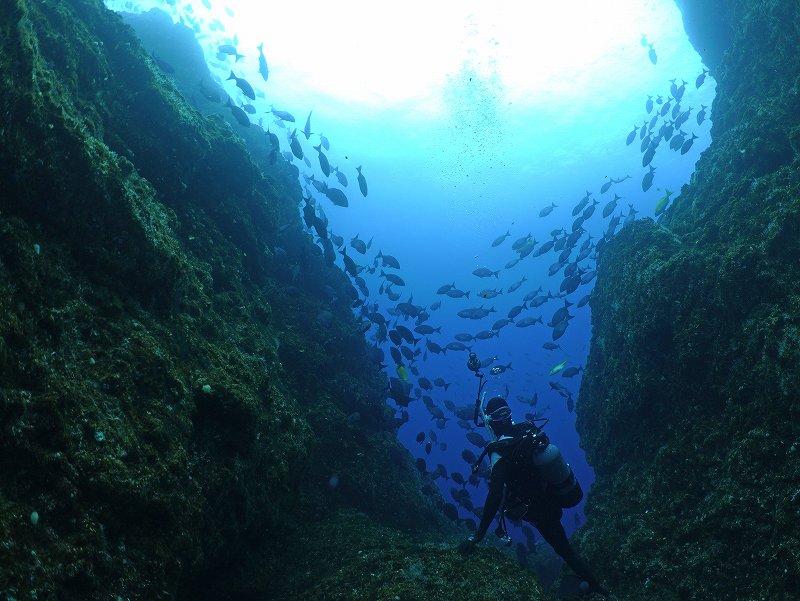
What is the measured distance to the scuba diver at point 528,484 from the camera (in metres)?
5.19

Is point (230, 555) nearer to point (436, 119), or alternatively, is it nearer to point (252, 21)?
point (252, 21)

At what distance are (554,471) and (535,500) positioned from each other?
0.60m

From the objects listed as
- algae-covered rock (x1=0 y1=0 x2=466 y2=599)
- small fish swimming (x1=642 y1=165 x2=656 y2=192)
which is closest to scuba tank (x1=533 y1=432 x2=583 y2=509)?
algae-covered rock (x1=0 y1=0 x2=466 y2=599)

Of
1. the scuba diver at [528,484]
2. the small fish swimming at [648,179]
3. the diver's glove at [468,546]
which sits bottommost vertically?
the diver's glove at [468,546]

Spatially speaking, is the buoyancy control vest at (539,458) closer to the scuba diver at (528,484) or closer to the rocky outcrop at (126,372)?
the scuba diver at (528,484)

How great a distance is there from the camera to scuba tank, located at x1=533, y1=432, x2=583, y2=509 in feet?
17.2

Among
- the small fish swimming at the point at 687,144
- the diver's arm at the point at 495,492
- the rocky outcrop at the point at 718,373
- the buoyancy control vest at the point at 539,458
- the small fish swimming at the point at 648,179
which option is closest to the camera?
the rocky outcrop at the point at 718,373

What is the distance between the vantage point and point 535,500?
5562 millimetres

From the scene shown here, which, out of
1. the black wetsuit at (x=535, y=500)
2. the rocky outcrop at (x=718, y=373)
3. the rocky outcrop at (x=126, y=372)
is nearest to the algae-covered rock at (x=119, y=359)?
the rocky outcrop at (x=126, y=372)

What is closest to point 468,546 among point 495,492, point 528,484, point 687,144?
point 495,492

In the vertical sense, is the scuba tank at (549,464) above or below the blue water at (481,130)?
below

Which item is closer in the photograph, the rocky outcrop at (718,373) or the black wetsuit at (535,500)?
the rocky outcrop at (718,373)

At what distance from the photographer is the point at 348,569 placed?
4660mm

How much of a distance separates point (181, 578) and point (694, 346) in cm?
734
